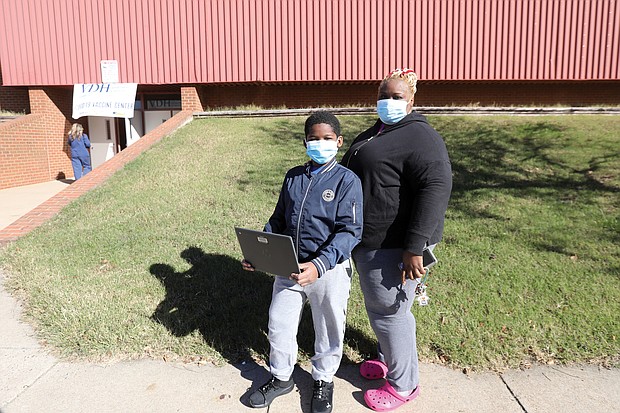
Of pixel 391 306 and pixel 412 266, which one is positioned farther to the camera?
pixel 391 306

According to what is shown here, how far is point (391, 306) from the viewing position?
2389mm

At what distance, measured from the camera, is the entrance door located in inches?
562

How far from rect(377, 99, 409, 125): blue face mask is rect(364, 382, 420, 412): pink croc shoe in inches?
60.1

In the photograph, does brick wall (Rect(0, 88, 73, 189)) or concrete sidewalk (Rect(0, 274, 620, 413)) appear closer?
concrete sidewalk (Rect(0, 274, 620, 413))

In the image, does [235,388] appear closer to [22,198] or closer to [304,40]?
[22,198]

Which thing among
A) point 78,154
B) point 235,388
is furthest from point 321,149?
point 78,154

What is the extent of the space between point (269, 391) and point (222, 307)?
122cm

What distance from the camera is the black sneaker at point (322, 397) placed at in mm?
2500

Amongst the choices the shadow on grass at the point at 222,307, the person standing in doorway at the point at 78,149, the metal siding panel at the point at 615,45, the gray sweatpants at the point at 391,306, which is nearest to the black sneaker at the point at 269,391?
the shadow on grass at the point at 222,307

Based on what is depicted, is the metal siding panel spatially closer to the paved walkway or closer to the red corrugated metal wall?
the red corrugated metal wall

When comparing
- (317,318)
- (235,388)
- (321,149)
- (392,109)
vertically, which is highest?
(392,109)

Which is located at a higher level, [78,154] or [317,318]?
[78,154]

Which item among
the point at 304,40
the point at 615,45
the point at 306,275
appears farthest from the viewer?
the point at 304,40

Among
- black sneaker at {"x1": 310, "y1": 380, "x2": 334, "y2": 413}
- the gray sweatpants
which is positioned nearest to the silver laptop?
the gray sweatpants
